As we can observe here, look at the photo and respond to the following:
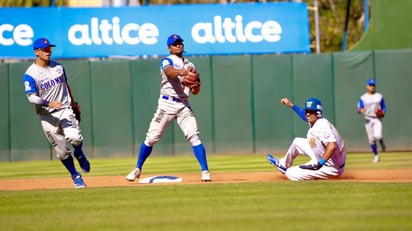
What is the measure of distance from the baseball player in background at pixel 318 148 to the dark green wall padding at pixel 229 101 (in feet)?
28.3

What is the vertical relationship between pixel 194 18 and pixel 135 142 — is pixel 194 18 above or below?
above

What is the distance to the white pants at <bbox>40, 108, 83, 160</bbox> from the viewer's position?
10.9 meters

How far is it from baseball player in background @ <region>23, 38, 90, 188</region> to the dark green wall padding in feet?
31.2

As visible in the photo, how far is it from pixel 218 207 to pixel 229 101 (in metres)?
12.0

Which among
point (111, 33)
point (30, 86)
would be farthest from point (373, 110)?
point (30, 86)

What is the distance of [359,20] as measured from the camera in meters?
40.1

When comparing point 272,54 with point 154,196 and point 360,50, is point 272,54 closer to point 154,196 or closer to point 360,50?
point 360,50

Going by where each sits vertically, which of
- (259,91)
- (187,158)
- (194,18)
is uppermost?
(194,18)

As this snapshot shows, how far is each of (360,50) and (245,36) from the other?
8.93ft

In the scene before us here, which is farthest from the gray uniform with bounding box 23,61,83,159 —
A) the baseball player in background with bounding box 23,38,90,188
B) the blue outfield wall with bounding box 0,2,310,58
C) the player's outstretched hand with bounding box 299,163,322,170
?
the blue outfield wall with bounding box 0,2,310,58

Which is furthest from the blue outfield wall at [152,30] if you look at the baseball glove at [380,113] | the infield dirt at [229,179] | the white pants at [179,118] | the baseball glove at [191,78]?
the baseball glove at [191,78]

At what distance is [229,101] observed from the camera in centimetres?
2059

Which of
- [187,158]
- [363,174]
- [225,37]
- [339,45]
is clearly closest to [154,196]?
[363,174]

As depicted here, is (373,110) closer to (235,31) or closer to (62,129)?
(235,31)
